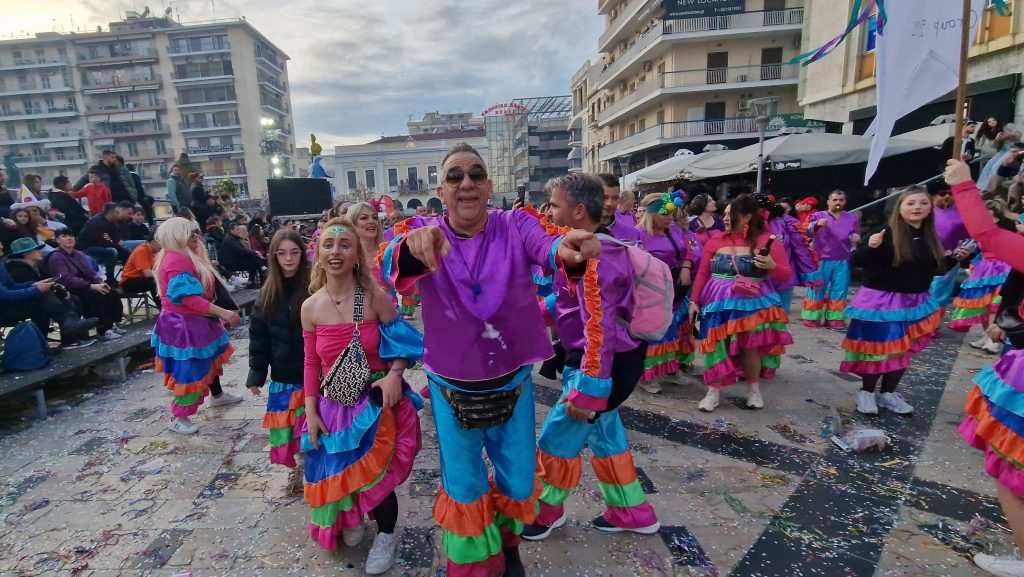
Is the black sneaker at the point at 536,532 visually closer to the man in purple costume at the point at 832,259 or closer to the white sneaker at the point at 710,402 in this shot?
the white sneaker at the point at 710,402

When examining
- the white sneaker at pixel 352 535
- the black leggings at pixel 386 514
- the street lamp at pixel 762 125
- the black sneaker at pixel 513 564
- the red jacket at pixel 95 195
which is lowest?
the white sneaker at pixel 352 535

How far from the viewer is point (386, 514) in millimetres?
2582

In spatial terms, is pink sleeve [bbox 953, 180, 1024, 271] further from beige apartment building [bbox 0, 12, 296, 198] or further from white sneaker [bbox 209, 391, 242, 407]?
beige apartment building [bbox 0, 12, 296, 198]

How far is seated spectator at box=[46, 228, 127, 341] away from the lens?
20.4 ft

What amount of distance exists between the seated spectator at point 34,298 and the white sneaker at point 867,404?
8184mm

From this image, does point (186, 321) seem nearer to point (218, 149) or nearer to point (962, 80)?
point (962, 80)

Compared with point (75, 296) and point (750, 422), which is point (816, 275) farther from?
point (75, 296)

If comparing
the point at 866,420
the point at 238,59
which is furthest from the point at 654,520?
the point at 238,59

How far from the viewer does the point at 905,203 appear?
384cm

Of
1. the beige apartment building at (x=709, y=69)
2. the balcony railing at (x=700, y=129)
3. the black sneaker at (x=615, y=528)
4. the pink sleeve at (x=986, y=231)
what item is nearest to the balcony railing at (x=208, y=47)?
the beige apartment building at (x=709, y=69)

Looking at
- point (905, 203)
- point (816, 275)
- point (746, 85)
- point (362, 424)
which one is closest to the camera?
point (362, 424)

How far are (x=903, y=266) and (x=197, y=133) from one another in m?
65.9

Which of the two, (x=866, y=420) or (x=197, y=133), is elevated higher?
(x=197, y=133)

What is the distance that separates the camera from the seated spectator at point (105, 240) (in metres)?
7.91
